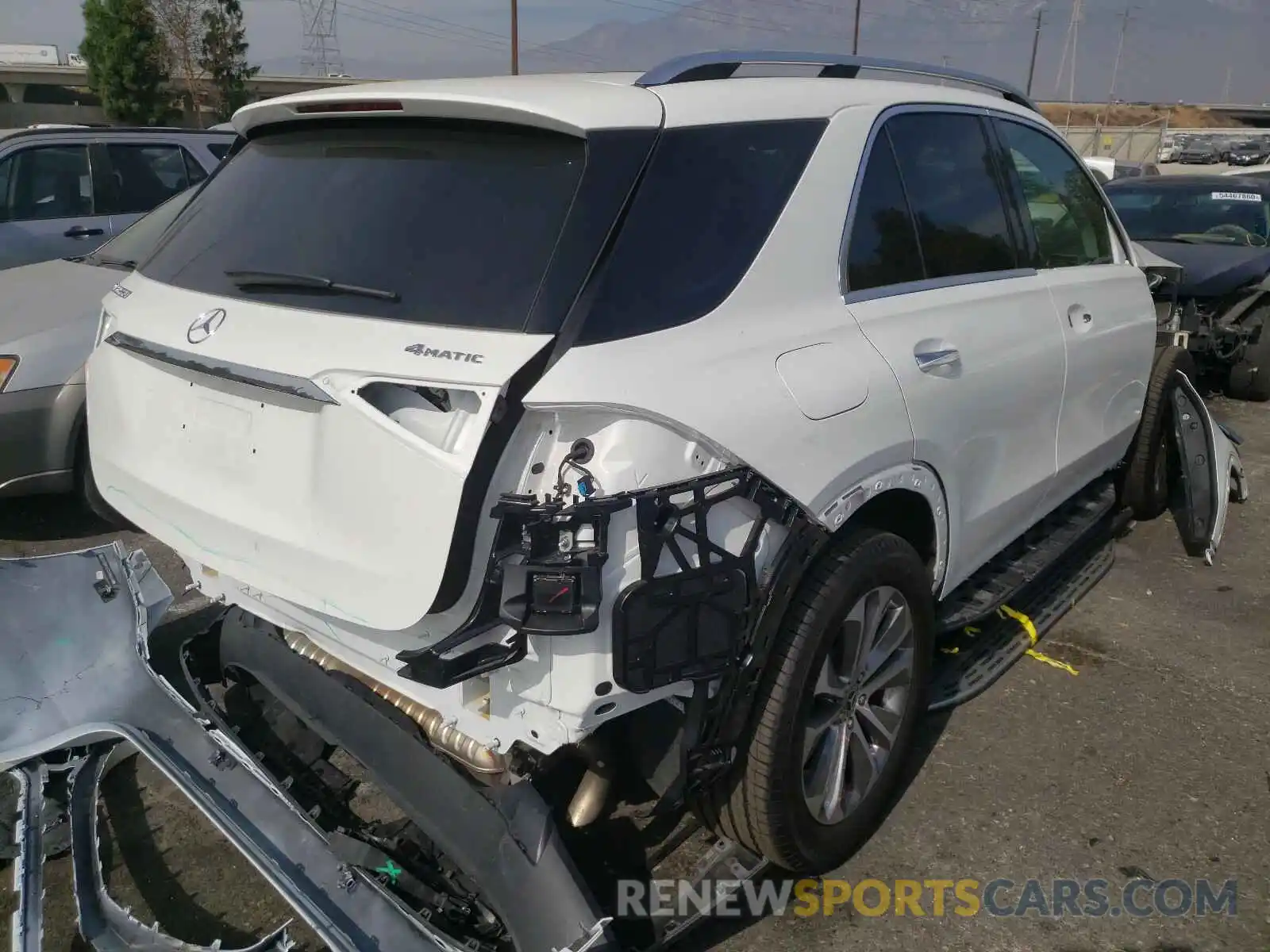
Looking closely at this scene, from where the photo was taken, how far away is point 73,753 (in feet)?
8.86

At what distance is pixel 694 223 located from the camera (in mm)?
2146

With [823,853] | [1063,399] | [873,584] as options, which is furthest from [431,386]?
[1063,399]

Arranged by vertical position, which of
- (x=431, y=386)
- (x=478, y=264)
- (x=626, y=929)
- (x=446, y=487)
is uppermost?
(x=478, y=264)

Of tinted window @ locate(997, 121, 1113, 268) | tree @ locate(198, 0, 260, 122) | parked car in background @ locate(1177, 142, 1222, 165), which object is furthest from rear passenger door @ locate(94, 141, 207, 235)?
parked car in background @ locate(1177, 142, 1222, 165)

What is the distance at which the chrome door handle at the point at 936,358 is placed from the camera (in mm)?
2625

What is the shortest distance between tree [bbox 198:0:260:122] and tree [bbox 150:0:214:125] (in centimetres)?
21

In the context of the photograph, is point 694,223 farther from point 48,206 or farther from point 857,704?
point 48,206

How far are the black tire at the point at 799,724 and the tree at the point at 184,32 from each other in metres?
36.1

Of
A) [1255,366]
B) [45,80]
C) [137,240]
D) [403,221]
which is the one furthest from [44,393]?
[45,80]

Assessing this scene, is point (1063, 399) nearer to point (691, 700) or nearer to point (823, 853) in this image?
point (823, 853)

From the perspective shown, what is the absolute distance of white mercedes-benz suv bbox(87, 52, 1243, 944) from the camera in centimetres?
187

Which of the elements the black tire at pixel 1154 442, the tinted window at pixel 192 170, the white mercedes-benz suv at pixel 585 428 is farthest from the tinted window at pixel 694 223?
the tinted window at pixel 192 170

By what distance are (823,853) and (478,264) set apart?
5.68ft

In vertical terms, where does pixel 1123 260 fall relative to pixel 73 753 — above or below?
above
